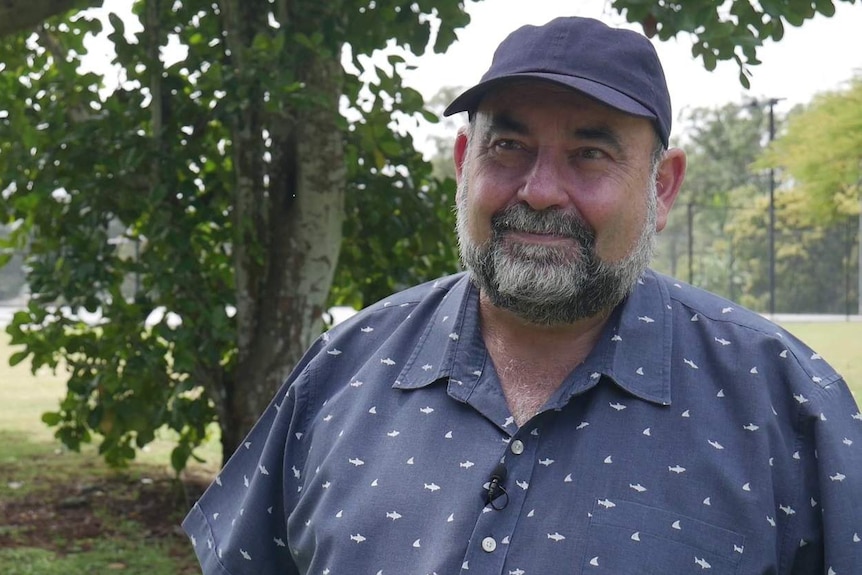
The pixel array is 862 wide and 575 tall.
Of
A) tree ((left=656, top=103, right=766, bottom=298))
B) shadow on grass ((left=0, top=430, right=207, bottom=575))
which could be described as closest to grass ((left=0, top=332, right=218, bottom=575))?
shadow on grass ((left=0, top=430, right=207, bottom=575))

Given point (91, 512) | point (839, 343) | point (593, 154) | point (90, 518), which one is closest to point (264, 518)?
point (593, 154)

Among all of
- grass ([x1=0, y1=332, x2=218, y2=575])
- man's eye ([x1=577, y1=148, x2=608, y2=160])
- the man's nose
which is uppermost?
man's eye ([x1=577, y1=148, x2=608, y2=160])

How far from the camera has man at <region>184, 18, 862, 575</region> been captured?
5.67 feet

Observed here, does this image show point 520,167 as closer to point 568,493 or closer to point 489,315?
point 489,315

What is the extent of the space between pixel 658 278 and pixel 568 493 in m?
0.49

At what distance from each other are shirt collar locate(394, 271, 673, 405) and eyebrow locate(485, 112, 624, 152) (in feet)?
0.91

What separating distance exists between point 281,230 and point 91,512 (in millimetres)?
2222

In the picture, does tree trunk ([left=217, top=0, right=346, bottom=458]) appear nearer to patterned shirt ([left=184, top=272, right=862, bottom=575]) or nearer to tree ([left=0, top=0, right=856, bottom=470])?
tree ([left=0, top=0, right=856, bottom=470])

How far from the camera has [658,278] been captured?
6.72 ft

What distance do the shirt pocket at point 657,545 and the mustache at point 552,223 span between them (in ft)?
1.55

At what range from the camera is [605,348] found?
194cm

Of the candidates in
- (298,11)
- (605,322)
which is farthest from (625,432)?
(298,11)

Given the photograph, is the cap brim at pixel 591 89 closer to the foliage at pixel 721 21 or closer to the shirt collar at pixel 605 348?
the shirt collar at pixel 605 348

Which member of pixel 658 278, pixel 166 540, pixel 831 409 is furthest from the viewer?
pixel 166 540
